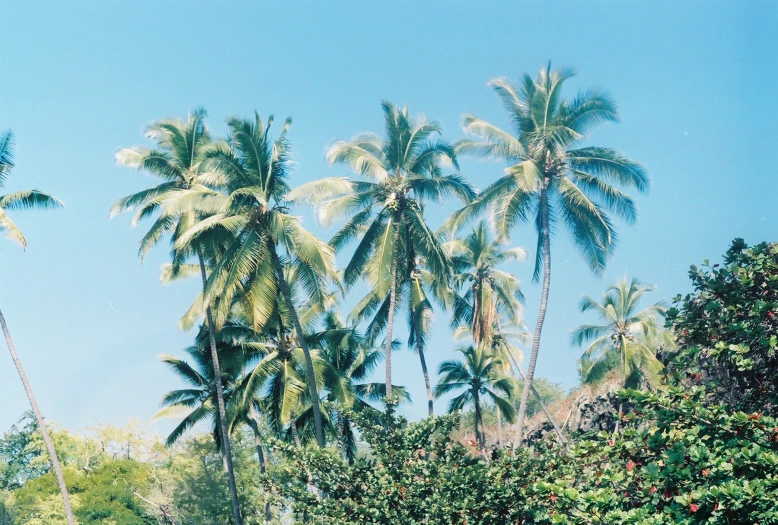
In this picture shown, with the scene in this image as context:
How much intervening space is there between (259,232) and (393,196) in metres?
4.76

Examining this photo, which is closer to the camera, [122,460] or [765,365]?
[765,365]

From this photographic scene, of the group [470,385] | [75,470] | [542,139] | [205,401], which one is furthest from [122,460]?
[542,139]

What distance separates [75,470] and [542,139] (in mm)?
27978

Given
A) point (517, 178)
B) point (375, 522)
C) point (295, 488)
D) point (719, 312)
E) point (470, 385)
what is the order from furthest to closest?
point (470, 385)
point (517, 178)
point (295, 488)
point (375, 522)
point (719, 312)

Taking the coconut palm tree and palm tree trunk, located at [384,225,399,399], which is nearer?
palm tree trunk, located at [384,225,399,399]

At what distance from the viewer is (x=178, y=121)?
24234mm

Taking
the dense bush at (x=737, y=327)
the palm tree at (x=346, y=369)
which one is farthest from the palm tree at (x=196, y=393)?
the dense bush at (x=737, y=327)

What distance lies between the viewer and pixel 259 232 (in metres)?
20.2

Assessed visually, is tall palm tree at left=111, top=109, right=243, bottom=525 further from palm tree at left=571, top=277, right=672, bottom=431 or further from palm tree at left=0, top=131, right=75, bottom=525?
palm tree at left=571, top=277, right=672, bottom=431

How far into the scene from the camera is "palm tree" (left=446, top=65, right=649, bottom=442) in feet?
72.4

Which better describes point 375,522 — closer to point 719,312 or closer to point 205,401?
point 719,312

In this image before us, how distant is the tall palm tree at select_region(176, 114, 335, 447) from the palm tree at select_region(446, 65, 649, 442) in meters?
5.97

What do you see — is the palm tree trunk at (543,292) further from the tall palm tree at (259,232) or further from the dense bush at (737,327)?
the dense bush at (737,327)

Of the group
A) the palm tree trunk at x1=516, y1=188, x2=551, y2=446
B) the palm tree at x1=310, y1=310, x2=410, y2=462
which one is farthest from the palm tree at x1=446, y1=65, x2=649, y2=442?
the palm tree at x1=310, y1=310, x2=410, y2=462
